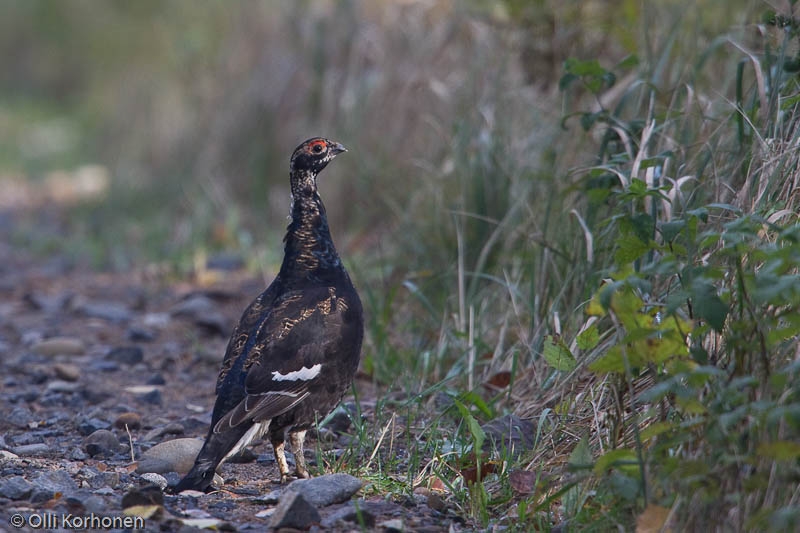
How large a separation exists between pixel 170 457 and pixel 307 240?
3.58 ft

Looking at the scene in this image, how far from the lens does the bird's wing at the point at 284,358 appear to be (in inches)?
146

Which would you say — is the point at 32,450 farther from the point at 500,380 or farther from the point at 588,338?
the point at 588,338

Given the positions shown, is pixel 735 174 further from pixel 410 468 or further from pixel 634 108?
pixel 410 468

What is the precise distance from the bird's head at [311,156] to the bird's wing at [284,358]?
28.9 inches

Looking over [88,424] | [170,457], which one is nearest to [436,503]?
[170,457]

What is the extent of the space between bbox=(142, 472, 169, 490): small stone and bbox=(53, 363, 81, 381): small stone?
1587mm

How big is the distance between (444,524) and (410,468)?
1.12 feet

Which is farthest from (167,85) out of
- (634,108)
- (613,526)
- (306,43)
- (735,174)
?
(613,526)

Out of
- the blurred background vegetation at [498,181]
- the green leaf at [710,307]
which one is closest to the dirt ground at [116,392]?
the blurred background vegetation at [498,181]

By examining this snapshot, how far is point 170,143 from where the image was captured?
10227mm

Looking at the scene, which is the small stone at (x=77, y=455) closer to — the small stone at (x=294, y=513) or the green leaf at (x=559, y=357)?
the small stone at (x=294, y=513)

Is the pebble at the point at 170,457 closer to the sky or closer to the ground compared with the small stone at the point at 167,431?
closer to the sky

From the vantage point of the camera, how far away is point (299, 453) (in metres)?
3.87

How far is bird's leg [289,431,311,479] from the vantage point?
3809 millimetres
